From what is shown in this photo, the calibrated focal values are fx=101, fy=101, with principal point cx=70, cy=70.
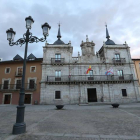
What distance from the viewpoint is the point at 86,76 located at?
72.2 ft

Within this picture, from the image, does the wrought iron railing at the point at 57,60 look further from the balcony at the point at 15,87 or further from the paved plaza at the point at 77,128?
the paved plaza at the point at 77,128

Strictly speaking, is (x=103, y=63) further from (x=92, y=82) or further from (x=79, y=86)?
(x=79, y=86)

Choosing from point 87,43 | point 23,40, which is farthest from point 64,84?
point 23,40

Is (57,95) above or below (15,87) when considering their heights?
below

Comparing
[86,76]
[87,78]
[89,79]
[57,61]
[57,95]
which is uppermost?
[57,61]

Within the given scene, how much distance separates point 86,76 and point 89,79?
0.90 m

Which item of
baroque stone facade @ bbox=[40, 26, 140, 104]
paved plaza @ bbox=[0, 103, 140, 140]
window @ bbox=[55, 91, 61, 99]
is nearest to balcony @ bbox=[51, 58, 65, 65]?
baroque stone facade @ bbox=[40, 26, 140, 104]

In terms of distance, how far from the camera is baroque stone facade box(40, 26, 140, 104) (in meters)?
20.9

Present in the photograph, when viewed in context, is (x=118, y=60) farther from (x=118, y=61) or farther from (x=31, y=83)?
(x=31, y=83)

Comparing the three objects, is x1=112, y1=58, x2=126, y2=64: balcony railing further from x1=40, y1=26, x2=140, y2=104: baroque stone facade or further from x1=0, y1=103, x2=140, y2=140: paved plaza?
x1=0, y1=103, x2=140, y2=140: paved plaza

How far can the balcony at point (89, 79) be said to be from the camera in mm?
21150

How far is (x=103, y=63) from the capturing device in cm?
2297

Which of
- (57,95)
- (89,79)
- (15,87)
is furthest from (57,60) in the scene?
(15,87)

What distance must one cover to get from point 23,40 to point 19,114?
13.4 feet
